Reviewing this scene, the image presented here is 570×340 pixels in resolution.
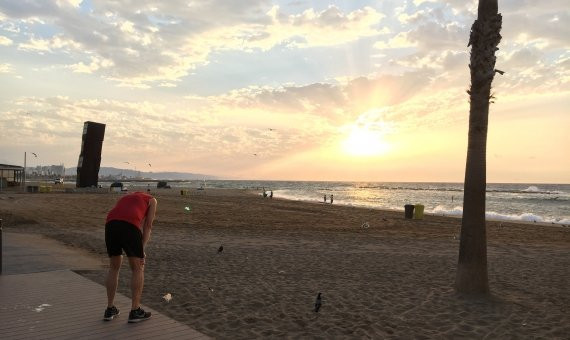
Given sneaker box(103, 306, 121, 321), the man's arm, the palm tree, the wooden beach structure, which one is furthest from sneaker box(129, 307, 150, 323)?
the wooden beach structure

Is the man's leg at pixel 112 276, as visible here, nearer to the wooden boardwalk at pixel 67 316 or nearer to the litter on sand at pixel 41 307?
the wooden boardwalk at pixel 67 316

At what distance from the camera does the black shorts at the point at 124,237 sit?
5.42m

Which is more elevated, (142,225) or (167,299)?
(142,225)

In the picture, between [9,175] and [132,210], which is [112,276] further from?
[9,175]

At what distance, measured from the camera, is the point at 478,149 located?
820cm

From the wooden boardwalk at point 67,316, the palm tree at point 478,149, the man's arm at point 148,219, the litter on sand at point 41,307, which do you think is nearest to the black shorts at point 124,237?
the man's arm at point 148,219

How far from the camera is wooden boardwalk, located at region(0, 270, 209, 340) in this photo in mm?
5145

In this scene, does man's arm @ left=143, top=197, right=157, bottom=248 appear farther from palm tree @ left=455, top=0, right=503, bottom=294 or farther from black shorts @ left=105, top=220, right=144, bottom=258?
palm tree @ left=455, top=0, right=503, bottom=294

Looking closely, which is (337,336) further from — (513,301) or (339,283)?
(513,301)

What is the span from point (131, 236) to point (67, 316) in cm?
147

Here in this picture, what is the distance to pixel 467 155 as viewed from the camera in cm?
834

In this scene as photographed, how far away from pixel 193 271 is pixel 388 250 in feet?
23.0

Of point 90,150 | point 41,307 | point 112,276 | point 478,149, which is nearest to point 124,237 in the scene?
point 112,276

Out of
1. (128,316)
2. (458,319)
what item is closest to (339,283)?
(458,319)
